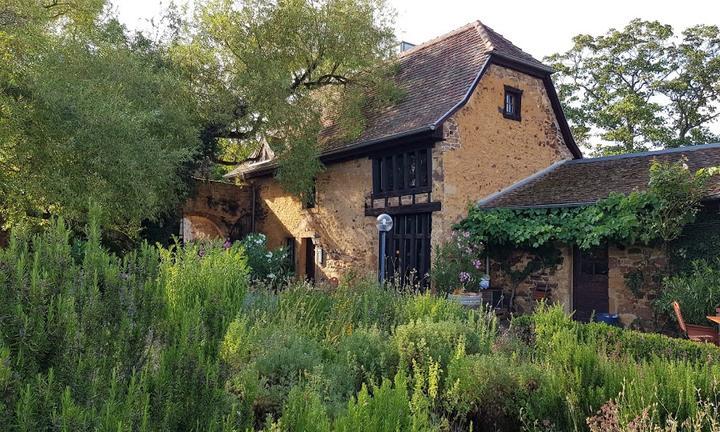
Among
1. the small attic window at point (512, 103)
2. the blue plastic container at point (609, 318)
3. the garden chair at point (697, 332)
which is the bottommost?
the blue plastic container at point (609, 318)

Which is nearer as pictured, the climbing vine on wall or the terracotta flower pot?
the climbing vine on wall

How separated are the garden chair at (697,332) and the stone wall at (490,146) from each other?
531cm

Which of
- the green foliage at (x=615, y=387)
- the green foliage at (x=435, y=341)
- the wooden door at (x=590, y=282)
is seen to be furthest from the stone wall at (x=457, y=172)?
the green foliage at (x=615, y=387)

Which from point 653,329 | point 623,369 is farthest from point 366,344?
point 653,329

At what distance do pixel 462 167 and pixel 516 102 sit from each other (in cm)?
279

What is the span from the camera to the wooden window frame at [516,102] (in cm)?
1360

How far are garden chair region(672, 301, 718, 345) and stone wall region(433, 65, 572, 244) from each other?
17.4ft

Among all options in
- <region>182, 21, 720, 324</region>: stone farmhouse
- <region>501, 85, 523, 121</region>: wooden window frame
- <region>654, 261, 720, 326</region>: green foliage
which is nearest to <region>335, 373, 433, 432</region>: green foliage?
<region>654, 261, 720, 326</region>: green foliage

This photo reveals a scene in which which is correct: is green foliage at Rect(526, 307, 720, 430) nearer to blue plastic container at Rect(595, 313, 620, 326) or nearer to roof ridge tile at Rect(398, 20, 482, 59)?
blue plastic container at Rect(595, 313, 620, 326)

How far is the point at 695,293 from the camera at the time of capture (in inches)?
343

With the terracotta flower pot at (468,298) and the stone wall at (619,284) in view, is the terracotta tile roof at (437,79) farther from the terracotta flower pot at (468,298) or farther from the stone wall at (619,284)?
the stone wall at (619,284)

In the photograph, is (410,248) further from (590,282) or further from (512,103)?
(512,103)

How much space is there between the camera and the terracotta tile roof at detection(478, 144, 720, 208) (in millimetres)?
11078

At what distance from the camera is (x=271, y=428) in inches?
91.7
